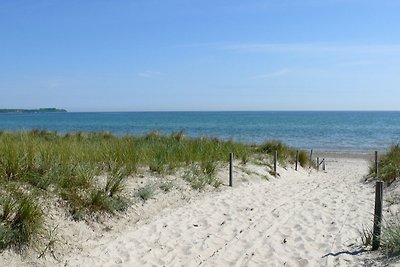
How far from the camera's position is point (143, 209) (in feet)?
27.6

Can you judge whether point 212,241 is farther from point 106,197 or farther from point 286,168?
point 286,168

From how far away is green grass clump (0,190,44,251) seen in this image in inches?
228

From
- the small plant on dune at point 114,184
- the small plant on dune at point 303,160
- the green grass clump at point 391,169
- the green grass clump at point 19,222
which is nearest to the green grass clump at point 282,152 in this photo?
the small plant on dune at point 303,160

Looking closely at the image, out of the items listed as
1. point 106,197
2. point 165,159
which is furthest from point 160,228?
point 165,159

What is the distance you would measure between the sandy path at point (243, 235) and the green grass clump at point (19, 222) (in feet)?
2.25

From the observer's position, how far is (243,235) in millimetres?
7418

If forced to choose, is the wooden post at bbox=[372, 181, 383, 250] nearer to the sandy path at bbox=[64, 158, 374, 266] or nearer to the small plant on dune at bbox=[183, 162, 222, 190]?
the sandy path at bbox=[64, 158, 374, 266]

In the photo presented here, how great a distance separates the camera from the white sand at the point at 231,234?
244 inches

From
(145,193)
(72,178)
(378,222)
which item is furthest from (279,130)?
(378,222)

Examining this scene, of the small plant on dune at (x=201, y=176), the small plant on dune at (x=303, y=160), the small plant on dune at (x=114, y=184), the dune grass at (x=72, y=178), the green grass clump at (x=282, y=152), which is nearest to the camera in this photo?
the dune grass at (x=72, y=178)

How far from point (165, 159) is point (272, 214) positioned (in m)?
3.91

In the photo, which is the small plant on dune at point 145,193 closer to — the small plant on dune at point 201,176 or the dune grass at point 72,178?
the dune grass at point 72,178

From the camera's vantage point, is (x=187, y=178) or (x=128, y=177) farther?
(x=187, y=178)

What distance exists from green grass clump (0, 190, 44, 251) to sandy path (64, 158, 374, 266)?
2.25 feet
